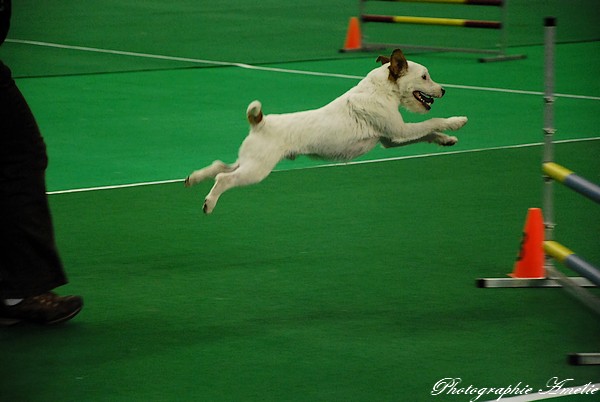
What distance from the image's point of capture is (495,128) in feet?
33.3

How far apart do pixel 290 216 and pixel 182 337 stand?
2220 mm

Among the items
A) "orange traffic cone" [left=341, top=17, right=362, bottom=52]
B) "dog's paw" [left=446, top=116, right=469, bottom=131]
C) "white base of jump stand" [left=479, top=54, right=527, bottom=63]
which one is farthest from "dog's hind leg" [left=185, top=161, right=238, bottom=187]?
"orange traffic cone" [left=341, top=17, right=362, bottom=52]

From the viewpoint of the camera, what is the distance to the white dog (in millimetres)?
5465

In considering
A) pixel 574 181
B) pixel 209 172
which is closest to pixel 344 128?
pixel 209 172

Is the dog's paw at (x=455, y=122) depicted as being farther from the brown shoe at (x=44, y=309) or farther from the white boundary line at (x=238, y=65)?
the white boundary line at (x=238, y=65)

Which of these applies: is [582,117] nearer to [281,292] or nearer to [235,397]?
[281,292]

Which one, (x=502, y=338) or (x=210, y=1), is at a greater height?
(x=210, y=1)

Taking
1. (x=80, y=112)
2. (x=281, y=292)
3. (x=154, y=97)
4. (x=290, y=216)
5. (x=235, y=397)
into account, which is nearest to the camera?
(x=235, y=397)

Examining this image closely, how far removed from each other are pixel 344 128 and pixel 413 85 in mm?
403

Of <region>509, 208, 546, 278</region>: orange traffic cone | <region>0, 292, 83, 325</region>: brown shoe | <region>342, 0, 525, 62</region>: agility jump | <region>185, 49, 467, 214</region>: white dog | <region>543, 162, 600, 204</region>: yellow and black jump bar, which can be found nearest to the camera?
<region>543, 162, 600, 204</region>: yellow and black jump bar

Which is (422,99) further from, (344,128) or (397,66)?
(344,128)

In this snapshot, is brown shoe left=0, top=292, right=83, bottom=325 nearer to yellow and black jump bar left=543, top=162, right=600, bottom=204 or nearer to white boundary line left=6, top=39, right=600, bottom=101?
yellow and black jump bar left=543, top=162, right=600, bottom=204

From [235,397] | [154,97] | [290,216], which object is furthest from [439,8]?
[235,397]

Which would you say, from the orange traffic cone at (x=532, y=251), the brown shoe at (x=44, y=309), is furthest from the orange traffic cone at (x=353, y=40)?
the brown shoe at (x=44, y=309)
